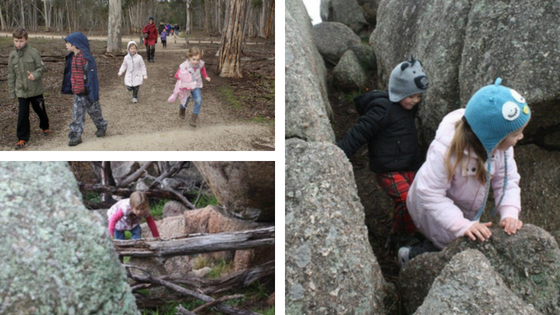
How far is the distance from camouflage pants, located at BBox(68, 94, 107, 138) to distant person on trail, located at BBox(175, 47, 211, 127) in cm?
85

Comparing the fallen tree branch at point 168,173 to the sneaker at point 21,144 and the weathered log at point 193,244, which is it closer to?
the sneaker at point 21,144

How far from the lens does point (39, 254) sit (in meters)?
2.84

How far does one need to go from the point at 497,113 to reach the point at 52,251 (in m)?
3.21

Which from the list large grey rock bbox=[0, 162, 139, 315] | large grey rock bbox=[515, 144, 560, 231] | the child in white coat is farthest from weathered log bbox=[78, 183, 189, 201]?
large grey rock bbox=[515, 144, 560, 231]

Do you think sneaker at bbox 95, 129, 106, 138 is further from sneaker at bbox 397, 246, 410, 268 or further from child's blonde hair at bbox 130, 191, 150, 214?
sneaker at bbox 397, 246, 410, 268

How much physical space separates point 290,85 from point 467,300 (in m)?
2.51

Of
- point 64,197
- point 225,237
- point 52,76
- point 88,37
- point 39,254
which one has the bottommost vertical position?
point 225,237

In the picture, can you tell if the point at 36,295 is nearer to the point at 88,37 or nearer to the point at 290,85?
→ the point at 290,85

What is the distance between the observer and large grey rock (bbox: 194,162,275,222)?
433 cm

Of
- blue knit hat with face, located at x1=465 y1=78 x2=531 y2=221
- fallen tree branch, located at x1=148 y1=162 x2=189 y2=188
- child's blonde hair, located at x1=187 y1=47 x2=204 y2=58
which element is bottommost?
fallen tree branch, located at x1=148 y1=162 x2=189 y2=188

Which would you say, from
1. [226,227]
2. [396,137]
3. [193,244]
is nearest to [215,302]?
[193,244]

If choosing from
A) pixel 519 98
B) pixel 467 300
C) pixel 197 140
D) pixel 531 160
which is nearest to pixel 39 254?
pixel 197 140

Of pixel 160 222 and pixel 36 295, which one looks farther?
pixel 160 222

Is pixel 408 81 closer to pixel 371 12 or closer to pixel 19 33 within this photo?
pixel 19 33
